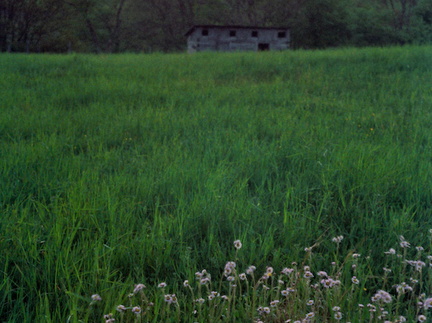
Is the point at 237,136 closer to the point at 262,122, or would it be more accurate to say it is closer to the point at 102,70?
the point at 262,122

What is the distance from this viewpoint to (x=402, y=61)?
11992mm

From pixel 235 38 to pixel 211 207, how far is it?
36795 mm

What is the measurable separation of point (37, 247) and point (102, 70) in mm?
10408

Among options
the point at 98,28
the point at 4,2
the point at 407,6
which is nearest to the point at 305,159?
the point at 4,2

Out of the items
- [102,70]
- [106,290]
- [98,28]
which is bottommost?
[106,290]

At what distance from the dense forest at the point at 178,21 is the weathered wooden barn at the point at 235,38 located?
6.69 m

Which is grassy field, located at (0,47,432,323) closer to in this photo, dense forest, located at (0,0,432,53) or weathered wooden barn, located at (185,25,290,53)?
weathered wooden barn, located at (185,25,290,53)

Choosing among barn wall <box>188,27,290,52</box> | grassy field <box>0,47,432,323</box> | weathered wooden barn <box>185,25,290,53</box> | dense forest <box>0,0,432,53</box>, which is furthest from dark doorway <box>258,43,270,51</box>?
grassy field <box>0,47,432,323</box>

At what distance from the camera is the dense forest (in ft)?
118

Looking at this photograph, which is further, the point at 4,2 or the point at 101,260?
the point at 4,2

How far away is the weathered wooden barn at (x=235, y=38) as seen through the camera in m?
36.3

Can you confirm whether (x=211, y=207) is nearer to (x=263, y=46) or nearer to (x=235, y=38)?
(x=235, y=38)

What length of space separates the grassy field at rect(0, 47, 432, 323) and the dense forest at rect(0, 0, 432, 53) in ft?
107

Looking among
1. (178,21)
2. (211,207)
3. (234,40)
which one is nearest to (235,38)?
(234,40)
